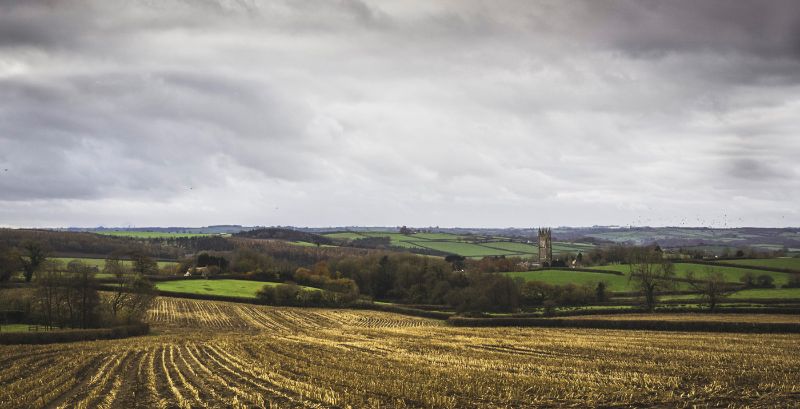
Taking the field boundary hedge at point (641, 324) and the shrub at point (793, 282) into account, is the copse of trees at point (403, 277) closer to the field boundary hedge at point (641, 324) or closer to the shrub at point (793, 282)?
the field boundary hedge at point (641, 324)

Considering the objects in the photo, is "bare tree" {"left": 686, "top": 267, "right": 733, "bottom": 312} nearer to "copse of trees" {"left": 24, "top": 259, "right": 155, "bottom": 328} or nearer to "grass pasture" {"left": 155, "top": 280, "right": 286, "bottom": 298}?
"copse of trees" {"left": 24, "top": 259, "right": 155, "bottom": 328}

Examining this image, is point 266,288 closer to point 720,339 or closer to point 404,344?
point 404,344

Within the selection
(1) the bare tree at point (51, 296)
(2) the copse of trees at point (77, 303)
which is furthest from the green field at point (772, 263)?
(1) the bare tree at point (51, 296)

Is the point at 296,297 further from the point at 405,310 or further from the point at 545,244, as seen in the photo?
the point at 545,244

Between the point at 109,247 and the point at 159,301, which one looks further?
the point at 109,247

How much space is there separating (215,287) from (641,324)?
236 feet

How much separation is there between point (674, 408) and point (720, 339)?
90.7 feet

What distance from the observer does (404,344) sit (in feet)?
142

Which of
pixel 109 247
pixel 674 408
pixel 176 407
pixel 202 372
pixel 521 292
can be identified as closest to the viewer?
pixel 674 408

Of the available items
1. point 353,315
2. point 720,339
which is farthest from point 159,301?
point 720,339

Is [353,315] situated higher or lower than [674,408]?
lower

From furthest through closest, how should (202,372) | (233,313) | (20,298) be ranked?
(233,313)
(20,298)
(202,372)

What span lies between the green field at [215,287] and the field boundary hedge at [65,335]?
121 feet

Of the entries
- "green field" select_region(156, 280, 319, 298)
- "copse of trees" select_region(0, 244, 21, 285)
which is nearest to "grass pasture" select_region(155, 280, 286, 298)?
"green field" select_region(156, 280, 319, 298)
